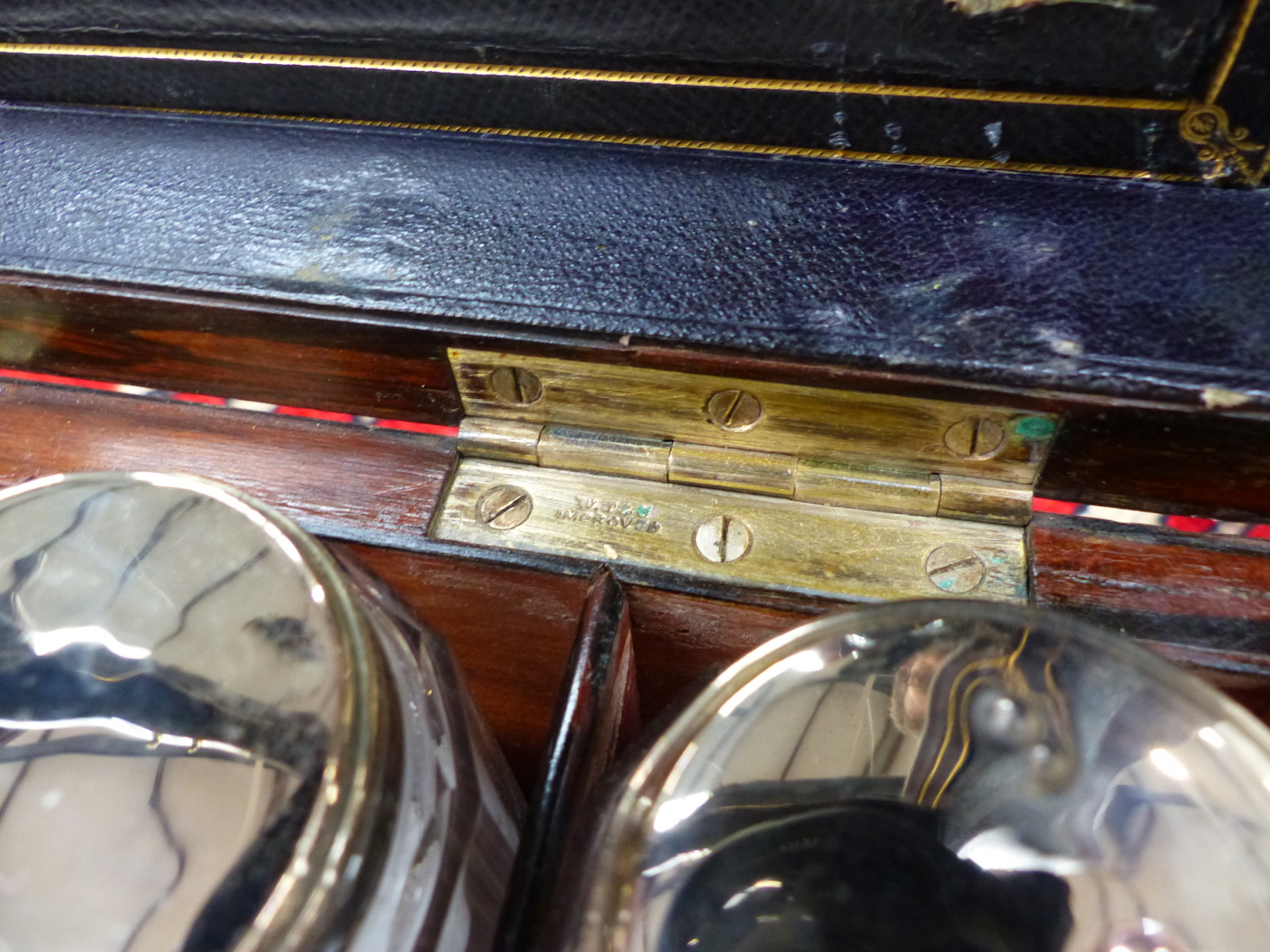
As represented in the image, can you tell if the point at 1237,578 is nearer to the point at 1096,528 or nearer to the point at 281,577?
the point at 1096,528

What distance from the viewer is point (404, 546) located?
0.59 m

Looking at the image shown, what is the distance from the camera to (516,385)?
0.60 metres

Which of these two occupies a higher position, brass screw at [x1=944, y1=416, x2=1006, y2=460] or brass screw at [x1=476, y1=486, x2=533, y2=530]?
brass screw at [x1=944, y1=416, x2=1006, y2=460]

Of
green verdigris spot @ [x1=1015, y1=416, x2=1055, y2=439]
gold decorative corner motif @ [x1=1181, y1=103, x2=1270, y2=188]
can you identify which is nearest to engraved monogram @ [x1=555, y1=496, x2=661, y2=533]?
green verdigris spot @ [x1=1015, y1=416, x2=1055, y2=439]

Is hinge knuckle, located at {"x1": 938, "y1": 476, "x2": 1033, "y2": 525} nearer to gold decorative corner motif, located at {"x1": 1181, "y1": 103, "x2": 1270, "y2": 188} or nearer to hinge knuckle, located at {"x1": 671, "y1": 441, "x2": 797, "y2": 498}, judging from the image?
hinge knuckle, located at {"x1": 671, "y1": 441, "x2": 797, "y2": 498}

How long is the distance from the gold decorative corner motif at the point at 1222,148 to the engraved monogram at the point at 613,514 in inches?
16.0

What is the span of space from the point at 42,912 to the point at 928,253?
0.55 meters

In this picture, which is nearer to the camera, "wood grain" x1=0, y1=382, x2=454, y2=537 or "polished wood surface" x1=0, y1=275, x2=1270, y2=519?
"polished wood surface" x1=0, y1=275, x2=1270, y2=519

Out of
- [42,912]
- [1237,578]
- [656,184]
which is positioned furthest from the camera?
[656,184]

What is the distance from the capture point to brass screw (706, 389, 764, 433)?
1.86 feet

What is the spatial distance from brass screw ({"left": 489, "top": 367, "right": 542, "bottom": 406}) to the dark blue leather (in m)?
0.04

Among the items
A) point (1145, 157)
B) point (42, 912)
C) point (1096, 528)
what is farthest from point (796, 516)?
point (42, 912)

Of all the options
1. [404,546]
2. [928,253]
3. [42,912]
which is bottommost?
[42,912]

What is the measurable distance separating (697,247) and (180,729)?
40cm
